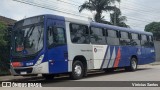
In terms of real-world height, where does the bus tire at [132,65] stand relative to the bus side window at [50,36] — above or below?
below

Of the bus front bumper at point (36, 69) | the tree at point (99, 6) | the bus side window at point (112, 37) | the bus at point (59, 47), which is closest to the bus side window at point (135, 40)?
the bus side window at point (112, 37)

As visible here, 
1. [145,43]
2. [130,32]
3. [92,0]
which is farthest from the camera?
[92,0]

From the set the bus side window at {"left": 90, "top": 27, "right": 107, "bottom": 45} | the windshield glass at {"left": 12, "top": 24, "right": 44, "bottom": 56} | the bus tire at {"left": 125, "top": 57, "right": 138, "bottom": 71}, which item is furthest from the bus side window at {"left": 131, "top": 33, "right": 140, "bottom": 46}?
the windshield glass at {"left": 12, "top": 24, "right": 44, "bottom": 56}

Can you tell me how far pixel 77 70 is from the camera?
16578 millimetres

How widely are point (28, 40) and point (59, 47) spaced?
57.5 inches

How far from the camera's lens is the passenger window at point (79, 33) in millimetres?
16578

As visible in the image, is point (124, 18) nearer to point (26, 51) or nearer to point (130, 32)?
point (130, 32)

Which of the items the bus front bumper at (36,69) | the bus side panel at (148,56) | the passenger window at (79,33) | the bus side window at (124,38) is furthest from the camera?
the bus side panel at (148,56)

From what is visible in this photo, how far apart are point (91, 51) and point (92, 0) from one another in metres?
27.2

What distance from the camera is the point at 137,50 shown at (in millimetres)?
23672

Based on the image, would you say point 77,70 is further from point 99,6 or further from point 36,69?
point 99,6

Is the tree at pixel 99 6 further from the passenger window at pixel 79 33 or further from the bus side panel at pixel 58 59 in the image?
the bus side panel at pixel 58 59

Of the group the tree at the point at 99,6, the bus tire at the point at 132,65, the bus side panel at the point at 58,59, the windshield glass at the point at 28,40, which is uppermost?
the tree at the point at 99,6

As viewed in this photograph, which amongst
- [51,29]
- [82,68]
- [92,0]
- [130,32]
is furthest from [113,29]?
[92,0]
